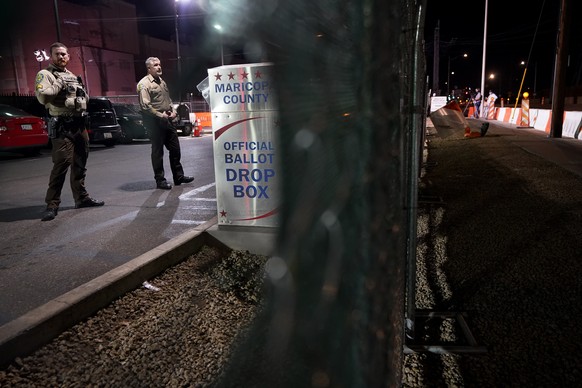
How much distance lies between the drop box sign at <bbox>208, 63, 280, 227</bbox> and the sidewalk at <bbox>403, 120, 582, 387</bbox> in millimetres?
1557

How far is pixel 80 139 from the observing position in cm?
561

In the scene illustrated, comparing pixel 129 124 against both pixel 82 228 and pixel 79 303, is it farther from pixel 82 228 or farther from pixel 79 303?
pixel 79 303

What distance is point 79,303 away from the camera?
2.70 meters

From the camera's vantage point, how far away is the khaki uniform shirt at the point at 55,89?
16.5 ft

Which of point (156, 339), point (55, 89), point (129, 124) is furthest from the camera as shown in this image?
point (129, 124)

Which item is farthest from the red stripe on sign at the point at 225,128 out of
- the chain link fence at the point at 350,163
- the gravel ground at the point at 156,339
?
the chain link fence at the point at 350,163

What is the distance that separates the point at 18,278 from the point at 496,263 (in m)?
4.05

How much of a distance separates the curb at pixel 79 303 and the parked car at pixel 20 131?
1127 centimetres

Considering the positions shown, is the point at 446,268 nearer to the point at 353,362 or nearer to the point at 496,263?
the point at 496,263

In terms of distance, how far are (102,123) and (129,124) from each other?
1.95 metres

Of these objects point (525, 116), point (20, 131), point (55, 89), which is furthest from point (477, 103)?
point (55, 89)

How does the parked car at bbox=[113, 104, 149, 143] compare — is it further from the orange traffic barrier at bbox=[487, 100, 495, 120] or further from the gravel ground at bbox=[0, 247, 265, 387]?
the orange traffic barrier at bbox=[487, 100, 495, 120]

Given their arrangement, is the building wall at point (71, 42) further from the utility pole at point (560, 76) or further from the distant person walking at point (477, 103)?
the utility pole at point (560, 76)

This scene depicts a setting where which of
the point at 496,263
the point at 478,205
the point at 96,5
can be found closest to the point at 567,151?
the point at 478,205
